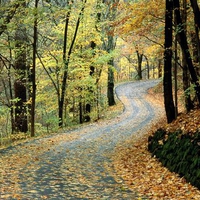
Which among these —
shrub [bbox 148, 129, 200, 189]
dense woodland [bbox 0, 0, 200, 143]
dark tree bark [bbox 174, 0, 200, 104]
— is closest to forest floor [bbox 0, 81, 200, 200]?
shrub [bbox 148, 129, 200, 189]

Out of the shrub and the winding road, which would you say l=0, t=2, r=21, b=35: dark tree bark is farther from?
the shrub

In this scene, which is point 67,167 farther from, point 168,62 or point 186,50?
point 186,50

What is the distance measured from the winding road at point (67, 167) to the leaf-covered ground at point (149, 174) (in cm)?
39

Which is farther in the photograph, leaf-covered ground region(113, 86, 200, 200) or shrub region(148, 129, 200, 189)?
shrub region(148, 129, 200, 189)

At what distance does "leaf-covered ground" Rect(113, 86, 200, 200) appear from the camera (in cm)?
814

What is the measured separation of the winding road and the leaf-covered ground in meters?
0.39

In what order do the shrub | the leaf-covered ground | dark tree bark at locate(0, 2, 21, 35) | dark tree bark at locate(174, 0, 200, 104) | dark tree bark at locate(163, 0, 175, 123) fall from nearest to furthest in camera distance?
1. the leaf-covered ground
2. the shrub
3. dark tree bark at locate(174, 0, 200, 104)
4. dark tree bark at locate(163, 0, 175, 123)
5. dark tree bark at locate(0, 2, 21, 35)

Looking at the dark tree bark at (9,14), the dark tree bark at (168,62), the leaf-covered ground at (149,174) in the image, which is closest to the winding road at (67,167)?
the leaf-covered ground at (149,174)

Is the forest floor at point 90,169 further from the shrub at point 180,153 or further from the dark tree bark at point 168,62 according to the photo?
the dark tree bark at point 168,62

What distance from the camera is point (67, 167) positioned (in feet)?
36.9

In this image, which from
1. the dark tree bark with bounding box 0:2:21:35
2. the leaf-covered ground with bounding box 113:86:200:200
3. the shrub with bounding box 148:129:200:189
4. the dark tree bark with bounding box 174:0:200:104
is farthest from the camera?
the dark tree bark with bounding box 0:2:21:35

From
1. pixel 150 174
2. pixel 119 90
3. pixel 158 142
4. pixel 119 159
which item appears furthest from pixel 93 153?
pixel 119 90

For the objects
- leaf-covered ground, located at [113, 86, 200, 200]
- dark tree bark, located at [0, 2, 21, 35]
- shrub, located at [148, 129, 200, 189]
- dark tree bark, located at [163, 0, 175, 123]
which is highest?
dark tree bark, located at [0, 2, 21, 35]

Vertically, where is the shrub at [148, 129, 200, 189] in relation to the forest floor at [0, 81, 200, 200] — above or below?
above
